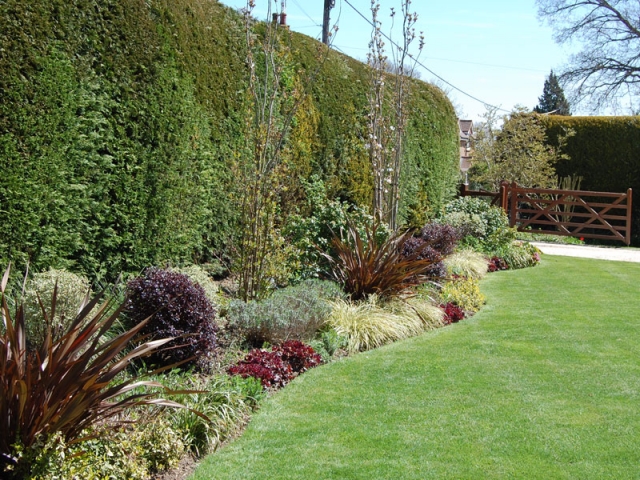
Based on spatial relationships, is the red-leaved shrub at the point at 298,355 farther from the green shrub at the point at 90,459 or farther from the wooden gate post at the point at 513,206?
the wooden gate post at the point at 513,206

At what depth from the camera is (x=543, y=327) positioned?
7.72m

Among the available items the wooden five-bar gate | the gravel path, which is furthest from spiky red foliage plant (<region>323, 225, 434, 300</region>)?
the wooden five-bar gate

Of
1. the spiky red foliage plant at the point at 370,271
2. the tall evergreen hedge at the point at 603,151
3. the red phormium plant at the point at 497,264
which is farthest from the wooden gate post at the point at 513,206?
the spiky red foliage plant at the point at 370,271

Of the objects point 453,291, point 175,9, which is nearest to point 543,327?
point 453,291

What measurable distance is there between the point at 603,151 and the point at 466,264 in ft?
41.9

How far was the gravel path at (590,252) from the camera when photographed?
15484mm

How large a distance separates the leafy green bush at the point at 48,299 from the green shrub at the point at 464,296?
4823 mm

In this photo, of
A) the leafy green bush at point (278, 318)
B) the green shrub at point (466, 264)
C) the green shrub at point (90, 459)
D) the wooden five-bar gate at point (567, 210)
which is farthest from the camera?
the wooden five-bar gate at point (567, 210)

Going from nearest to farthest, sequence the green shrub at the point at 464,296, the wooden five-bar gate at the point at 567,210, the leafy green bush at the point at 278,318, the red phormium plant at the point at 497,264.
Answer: the leafy green bush at the point at 278,318 → the green shrub at the point at 464,296 → the red phormium plant at the point at 497,264 → the wooden five-bar gate at the point at 567,210

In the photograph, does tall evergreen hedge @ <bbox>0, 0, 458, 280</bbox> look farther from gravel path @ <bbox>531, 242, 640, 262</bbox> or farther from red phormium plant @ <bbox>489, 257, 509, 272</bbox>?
gravel path @ <bbox>531, 242, 640, 262</bbox>

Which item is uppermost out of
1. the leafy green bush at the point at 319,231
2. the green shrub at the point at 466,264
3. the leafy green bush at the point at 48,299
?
the leafy green bush at the point at 319,231

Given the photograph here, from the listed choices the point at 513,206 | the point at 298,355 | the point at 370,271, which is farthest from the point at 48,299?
the point at 513,206

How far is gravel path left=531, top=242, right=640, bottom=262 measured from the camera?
15484 mm

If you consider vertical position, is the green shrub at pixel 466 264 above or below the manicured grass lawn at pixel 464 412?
above
